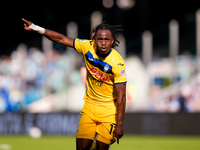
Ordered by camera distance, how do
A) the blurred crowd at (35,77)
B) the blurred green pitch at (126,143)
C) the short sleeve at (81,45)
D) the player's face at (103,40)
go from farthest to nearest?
1. the blurred crowd at (35,77)
2. the blurred green pitch at (126,143)
3. the short sleeve at (81,45)
4. the player's face at (103,40)

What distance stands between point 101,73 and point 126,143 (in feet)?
20.5

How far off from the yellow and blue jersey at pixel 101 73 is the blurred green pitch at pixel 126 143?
4.64m

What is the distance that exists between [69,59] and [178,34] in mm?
3621

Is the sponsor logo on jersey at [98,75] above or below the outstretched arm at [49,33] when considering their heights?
below

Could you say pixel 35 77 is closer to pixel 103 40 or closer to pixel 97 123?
pixel 97 123

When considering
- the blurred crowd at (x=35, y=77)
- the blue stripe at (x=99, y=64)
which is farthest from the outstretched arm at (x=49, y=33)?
the blurred crowd at (x=35, y=77)

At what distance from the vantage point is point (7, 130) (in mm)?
14758

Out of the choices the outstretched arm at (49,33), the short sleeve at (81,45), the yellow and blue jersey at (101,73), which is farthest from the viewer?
the short sleeve at (81,45)

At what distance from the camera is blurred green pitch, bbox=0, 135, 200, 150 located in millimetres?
11711

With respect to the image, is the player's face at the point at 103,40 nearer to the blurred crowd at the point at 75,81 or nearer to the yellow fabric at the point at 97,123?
the yellow fabric at the point at 97,123

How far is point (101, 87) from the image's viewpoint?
6.96m

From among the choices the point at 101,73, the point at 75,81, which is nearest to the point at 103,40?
the point at 101,73

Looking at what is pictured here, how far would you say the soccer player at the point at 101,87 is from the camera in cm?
669

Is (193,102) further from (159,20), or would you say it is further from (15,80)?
(159,20)
